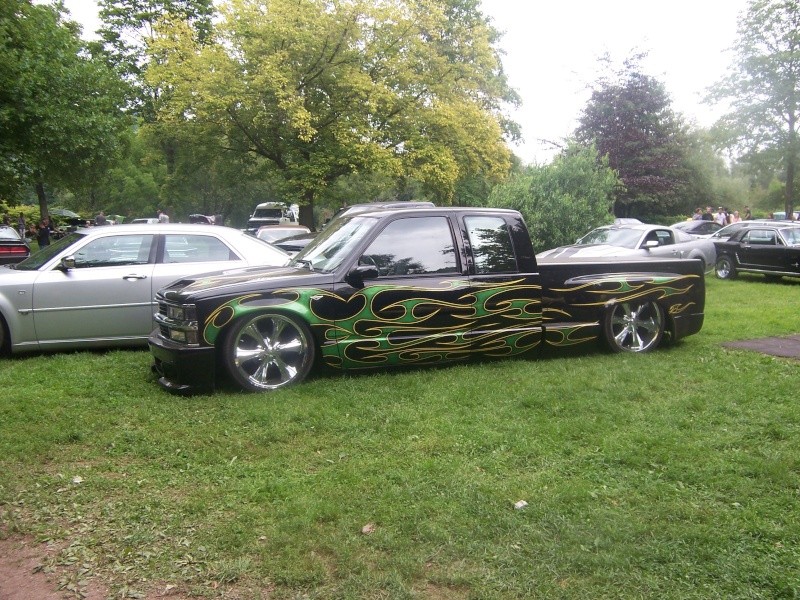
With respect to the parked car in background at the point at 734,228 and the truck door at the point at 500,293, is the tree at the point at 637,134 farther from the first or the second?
the truck door at the point at 500,293

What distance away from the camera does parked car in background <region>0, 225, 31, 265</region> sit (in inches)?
682

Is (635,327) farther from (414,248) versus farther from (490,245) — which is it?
(414,248)

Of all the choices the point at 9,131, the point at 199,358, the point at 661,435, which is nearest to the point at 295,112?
the point at 9,131

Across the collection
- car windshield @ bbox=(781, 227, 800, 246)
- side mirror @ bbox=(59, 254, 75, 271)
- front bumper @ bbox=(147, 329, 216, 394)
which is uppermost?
car windshield @ bbox=(781, 227, 800, 246)

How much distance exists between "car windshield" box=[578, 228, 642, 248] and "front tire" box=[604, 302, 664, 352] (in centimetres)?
711

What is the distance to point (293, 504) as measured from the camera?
3.92 m

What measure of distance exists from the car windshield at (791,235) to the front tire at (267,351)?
14816mm

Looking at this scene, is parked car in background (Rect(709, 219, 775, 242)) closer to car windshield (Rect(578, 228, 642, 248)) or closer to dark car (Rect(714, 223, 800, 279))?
dark car (Rect(714, 223, 800, 279))

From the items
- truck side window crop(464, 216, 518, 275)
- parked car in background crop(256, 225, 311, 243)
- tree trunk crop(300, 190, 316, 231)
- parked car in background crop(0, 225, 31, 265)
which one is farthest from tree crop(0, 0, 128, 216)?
truck side window crop(464, 216, 518, 275)

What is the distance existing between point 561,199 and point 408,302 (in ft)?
32.2

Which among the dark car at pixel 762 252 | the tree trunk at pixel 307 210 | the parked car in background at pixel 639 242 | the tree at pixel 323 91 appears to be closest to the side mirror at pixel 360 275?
the parked car in background at pixel 639 242

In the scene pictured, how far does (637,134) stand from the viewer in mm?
34188

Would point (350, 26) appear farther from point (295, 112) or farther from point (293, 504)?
point (293, 504)

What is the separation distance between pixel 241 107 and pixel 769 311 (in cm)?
1739
